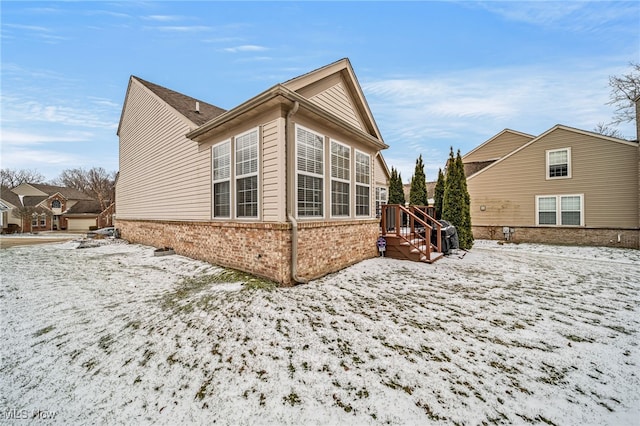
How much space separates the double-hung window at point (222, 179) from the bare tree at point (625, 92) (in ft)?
88.5

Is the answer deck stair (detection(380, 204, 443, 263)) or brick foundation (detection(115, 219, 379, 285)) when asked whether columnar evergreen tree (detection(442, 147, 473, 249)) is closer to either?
deck stair (detection(380, 204, 443, 263))

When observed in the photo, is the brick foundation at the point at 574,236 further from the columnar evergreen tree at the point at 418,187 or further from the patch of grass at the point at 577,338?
the patch of grass at the point at 577,338

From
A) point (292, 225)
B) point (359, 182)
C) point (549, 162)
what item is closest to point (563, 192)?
point (549, 162)

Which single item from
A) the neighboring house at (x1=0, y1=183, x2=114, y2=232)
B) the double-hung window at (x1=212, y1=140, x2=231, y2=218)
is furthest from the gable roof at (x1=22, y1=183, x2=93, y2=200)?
the double-hung window at (x1=212, y1=140, x2=231, y2=218)

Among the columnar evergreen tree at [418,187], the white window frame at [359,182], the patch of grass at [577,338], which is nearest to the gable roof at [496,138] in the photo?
the columnar evergreen tree at [418,187]

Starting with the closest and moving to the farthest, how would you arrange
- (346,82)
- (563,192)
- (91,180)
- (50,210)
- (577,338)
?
(577,338) → (346,82) → (563,192) → (50,210) → (91,180)

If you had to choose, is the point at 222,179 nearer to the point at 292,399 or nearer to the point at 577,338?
the point at 292,399

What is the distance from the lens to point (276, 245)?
5.02m

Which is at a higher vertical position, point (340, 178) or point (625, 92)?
point (625, 92)

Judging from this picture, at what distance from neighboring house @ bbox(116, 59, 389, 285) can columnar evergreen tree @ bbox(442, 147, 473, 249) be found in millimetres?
4289

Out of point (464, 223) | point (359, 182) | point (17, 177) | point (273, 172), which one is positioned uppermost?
point (17, 177)

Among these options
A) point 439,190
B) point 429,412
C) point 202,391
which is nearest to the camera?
point 429,412

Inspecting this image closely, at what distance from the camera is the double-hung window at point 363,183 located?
7547 mm

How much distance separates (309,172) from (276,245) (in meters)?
1.91
